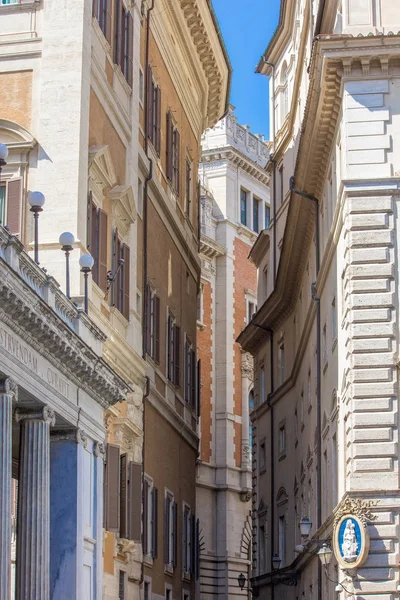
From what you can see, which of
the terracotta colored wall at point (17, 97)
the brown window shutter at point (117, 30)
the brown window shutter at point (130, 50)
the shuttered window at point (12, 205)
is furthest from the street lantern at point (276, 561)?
the terracotta colored wall at point (17, 97)

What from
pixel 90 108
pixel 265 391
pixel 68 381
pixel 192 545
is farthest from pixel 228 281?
pixel 68 381

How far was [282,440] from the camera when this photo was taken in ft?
160

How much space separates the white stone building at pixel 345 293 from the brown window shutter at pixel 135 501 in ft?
14.6

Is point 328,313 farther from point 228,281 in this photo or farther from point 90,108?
point 228,281

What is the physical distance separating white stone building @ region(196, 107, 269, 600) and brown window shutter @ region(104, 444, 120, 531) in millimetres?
32390

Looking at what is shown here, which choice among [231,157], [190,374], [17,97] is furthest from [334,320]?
[231,157]

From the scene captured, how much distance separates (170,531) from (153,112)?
1242cm

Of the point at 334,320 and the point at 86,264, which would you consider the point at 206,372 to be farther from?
the point at 86,264

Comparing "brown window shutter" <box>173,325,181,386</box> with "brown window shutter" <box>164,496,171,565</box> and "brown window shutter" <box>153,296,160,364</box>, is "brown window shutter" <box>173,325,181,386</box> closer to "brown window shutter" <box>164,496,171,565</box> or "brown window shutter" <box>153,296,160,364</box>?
"brown window shutter" <box>153,296,160,364</box>

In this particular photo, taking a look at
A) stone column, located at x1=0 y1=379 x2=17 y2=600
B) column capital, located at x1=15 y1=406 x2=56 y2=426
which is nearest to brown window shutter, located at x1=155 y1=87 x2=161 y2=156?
column capital, located at x1=15 y1=406 x2=56 y2=426

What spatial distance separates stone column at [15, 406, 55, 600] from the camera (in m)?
24.7

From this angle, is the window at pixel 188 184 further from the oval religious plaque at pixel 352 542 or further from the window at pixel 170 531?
the oval religious plaque at pixel 352 542

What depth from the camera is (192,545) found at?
44.9 meters

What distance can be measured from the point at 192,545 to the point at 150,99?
14.7 metres
